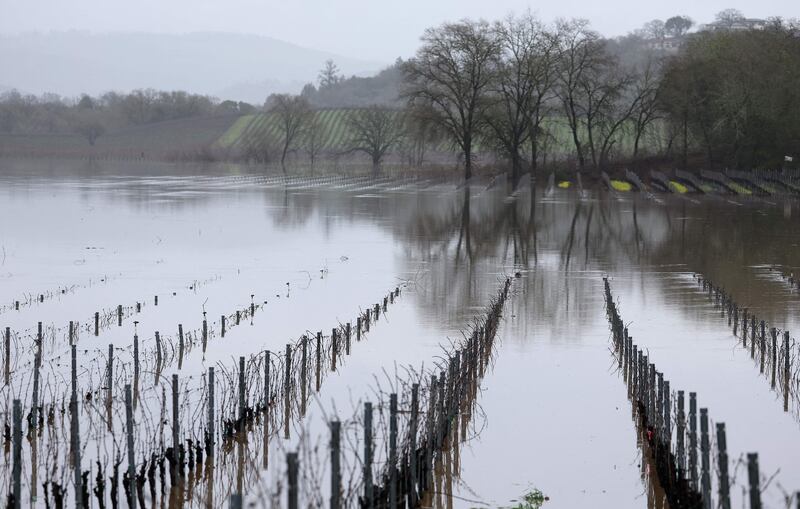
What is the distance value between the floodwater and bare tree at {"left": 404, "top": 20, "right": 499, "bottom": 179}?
2626cm

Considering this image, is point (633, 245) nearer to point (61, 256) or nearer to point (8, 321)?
point (61, 256)

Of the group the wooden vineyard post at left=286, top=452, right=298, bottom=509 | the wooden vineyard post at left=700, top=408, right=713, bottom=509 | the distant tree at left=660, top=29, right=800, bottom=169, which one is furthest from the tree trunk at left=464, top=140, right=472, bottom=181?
the wooden vineyard post at left=286, top=452, right=298, bottom=509

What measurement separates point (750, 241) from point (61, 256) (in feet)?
72.9

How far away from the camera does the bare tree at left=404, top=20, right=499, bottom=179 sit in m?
80.8

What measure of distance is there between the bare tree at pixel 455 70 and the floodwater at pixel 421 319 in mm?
26263

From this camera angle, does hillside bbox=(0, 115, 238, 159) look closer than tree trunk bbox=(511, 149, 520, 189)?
No

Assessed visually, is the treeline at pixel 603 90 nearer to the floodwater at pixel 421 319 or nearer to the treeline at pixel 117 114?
the floodwater at pixel 421 319

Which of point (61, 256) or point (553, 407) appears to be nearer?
point (553, 407)

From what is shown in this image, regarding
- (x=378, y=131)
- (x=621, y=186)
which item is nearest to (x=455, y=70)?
(x=621, y=186)

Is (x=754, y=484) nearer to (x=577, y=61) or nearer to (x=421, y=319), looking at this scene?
(x=421, y=319)

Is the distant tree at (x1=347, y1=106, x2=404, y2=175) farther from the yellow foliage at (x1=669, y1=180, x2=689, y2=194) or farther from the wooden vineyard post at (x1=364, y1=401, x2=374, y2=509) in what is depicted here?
the wooden vineyard post at (x1=364, y1=401, x2=374, y2=509)

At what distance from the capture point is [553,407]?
1667 cm

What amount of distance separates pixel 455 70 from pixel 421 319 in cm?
5861

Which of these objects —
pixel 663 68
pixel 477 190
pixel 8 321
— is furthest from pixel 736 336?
pixel 663 68
